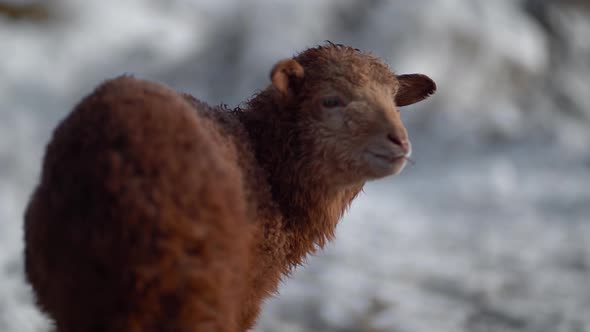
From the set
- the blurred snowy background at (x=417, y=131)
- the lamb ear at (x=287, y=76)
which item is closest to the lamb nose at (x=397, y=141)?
the lamb ear at (x=287, y=76)

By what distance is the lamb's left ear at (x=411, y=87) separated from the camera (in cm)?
330

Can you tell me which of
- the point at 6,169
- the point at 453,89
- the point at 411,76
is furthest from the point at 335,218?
the point at 453,89

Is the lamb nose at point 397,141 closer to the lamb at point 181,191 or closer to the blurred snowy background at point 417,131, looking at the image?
the lamb at point 181,191

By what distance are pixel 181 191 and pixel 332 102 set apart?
0.89 m

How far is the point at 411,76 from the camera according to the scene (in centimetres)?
331

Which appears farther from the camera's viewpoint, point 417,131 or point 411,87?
point 417,131

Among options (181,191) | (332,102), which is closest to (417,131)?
(332,102)

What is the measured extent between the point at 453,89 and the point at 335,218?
5217mm

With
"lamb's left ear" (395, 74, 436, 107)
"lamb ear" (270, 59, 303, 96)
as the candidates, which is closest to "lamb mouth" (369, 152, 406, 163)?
"lamb ear" (270, 59, 303, 96)

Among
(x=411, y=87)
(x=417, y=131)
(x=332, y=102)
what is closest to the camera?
(x=332, y=102)

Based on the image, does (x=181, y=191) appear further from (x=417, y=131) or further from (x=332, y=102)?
(x=417, y=131)

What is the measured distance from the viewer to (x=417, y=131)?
7660 mm

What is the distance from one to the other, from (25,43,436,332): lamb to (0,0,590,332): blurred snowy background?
7.76 feet

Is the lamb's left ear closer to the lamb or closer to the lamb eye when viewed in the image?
the lamb
